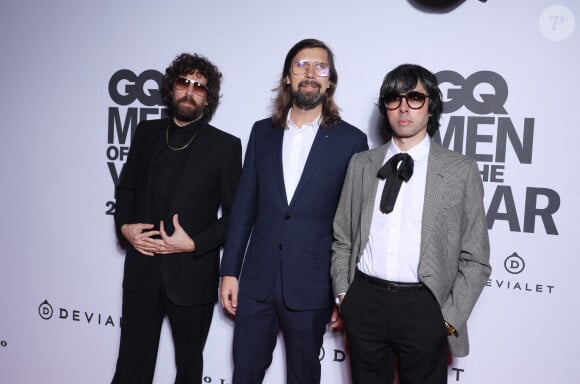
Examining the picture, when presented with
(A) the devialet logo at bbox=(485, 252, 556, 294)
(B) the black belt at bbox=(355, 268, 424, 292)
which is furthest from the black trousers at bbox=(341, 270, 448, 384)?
(A) the devialet logo at bbox=(485, 252, 556, 294)

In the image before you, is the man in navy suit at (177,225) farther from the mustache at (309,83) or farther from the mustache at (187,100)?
the mustache at (309,83)

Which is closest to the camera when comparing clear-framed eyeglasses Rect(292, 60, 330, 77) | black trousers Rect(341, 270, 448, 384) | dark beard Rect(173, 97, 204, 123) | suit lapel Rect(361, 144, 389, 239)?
black trousers Rect(341, 270, 448, 384)

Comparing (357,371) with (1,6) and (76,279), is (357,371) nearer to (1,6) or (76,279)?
(76,279)

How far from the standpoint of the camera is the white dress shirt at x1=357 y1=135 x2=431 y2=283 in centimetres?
203

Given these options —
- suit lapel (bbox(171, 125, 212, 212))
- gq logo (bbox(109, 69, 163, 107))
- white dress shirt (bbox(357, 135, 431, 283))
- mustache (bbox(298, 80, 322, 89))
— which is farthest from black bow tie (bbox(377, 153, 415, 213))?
gq logo (bbox(109, 69, 163, 107))

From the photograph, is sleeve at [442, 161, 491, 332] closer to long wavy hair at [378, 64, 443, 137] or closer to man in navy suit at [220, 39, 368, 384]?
long wavy hair at [378, 64, 443, 137]

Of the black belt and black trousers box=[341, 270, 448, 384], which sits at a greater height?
the black belt

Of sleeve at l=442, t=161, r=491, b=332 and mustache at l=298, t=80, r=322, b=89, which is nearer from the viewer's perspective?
sleeve at l=442, t=161, r=491, b=332

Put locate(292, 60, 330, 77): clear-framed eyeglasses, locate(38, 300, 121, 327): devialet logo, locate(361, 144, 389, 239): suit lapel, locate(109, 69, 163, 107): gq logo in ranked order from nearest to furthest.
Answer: locate(361, 144, 389, 239): suit lapel, locate(292, 60, 330, 77): clear-framed eyeglasses, locate(109, 69, 163, 107): gq logo, locate(38, 300, 121, 327): devialet logo

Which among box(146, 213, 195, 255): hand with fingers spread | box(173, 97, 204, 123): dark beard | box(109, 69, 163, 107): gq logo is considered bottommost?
box(146, 213, 195, 255): hand with fingers spread

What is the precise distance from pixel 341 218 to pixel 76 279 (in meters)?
2.11

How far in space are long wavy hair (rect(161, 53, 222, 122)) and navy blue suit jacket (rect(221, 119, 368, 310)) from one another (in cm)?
61

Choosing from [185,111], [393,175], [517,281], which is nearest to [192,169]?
[185,111]

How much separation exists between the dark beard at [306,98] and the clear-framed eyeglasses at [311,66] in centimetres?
6
